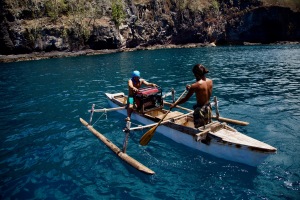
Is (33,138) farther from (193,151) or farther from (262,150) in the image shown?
(262,150)

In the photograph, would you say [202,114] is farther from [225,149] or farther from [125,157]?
[125,157]

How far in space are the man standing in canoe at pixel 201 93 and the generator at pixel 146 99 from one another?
12.4ft

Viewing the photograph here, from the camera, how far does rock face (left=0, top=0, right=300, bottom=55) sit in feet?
217

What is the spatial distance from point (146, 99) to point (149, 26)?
81140mm

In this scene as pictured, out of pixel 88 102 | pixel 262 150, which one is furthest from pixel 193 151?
pixel 88 102

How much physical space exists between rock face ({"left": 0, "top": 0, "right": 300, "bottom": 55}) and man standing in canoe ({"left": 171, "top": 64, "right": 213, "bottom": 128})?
67935 millimetres

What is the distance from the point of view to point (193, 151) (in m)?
10.6

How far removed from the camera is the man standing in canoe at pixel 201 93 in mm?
9062

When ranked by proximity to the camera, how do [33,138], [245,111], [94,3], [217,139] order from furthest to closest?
1. [94,3]
2. [245,111]
3. [33,138]
4. [217,139]

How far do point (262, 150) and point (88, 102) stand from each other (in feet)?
49.1

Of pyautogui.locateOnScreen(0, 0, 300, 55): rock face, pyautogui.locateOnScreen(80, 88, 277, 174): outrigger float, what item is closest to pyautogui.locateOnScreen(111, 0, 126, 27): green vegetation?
pyautogui.locateOnScreen(0, 0, 300, 55): rock face

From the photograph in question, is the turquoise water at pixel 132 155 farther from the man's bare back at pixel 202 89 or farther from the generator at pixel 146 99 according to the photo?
the man's bare back at pixel 202 89

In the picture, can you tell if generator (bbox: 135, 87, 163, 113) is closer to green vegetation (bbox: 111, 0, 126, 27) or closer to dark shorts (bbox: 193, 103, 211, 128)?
dark shorts (bbox: 193, 103, 211, 128)

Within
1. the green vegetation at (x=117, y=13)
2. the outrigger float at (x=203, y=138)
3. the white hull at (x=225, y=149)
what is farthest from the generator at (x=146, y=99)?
the green vegetation at (x=117, y=13)
